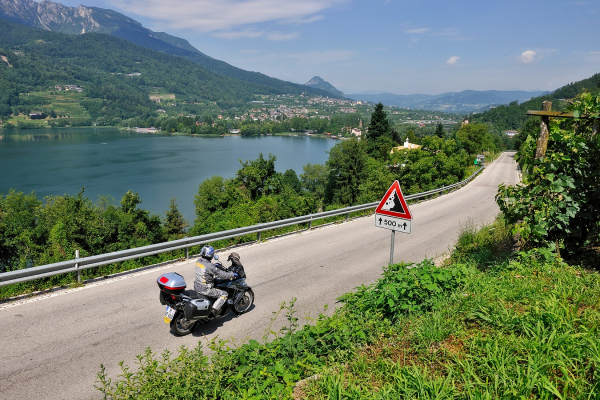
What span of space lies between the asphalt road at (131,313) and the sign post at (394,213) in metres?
1.95

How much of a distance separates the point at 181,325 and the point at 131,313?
1.30 meters

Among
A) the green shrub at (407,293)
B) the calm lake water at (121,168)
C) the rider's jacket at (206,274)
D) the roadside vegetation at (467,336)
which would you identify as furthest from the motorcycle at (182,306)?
the calm lake water at (121,168)

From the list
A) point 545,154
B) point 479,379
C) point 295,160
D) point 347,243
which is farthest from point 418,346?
point 295,160

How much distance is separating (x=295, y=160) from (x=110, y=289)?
307 ft

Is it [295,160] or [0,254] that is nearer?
[0,254]

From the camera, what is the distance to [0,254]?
2592cm

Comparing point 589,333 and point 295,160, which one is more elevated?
point 589,333

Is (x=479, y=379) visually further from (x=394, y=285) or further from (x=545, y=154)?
(x=545, y=154)

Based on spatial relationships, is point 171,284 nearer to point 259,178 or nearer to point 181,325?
point 181,325

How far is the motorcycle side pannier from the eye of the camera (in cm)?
555

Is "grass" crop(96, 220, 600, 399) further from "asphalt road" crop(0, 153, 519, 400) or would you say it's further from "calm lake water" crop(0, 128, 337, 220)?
"calm lake water" crop(0, 128, 337, 220)

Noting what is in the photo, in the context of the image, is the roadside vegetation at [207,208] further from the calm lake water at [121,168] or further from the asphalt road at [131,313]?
the calm lake water at [121,168]

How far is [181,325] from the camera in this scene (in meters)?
5.78

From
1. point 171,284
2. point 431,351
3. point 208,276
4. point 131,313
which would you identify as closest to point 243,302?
point 208,276
